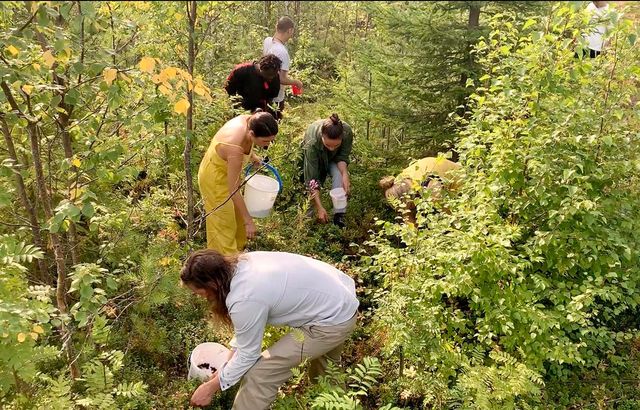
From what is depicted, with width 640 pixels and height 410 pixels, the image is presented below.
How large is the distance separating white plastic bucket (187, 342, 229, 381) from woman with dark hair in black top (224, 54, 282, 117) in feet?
8.73

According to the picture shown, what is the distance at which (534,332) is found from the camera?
3.25m

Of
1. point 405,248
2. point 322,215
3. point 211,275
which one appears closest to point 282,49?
point 322,215

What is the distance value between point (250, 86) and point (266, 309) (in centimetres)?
315

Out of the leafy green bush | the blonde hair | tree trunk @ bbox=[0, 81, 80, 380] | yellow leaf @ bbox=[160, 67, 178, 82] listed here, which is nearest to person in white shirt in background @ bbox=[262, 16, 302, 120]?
the blonde hair

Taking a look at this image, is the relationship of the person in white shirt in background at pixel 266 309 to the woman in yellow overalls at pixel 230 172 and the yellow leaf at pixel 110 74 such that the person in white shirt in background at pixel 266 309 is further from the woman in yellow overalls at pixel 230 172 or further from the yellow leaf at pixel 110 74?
the yellow leaf at pixel 110 74

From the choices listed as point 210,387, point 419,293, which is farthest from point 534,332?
point 210,387

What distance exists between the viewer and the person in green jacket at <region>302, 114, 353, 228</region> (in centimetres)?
479

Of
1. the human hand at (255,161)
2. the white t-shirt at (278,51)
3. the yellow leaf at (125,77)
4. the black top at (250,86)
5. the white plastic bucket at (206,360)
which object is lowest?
the white plastic bucket at (206,360)

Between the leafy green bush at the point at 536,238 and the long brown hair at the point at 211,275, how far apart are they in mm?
1134

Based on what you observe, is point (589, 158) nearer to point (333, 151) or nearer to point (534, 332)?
point (534, 332)

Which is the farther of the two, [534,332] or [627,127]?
[627,127]

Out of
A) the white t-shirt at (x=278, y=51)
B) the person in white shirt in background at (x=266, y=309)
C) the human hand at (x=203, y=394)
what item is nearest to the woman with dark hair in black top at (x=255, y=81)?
the white t-shirt at (x=278, y=51)

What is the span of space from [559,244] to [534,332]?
614 mm

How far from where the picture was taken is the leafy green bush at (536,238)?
3219mm
